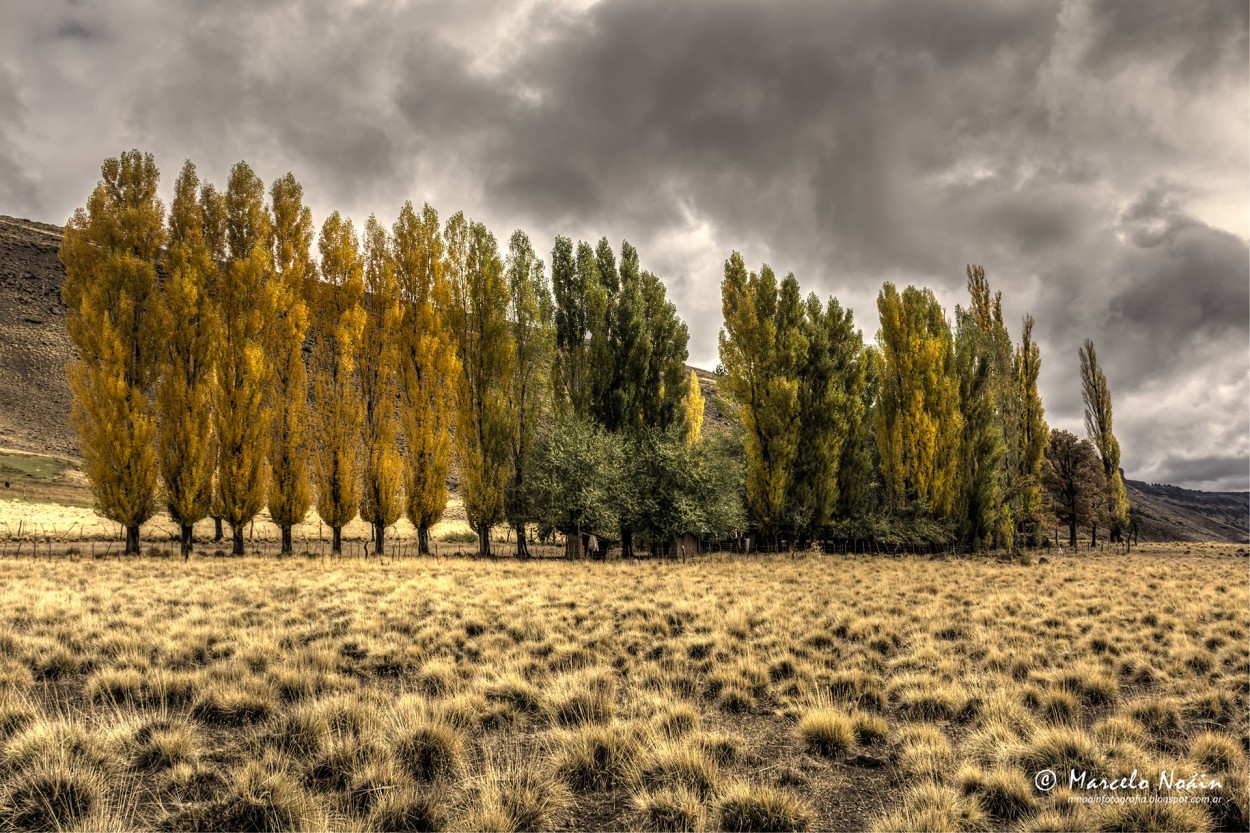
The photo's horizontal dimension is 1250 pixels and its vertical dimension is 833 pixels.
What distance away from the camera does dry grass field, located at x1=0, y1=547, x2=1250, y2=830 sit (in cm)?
438

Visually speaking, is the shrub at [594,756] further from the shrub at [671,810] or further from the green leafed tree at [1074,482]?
the green leafed tree at [1074,482]

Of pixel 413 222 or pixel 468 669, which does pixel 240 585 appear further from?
pixel 413 222

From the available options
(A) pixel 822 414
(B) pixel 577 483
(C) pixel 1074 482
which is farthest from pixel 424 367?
(C) pixel 1074 482

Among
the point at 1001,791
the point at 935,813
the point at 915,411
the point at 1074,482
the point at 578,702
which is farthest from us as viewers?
the point at 1074,482

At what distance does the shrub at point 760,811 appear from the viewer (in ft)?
13.9

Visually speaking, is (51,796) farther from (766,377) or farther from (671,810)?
(766,377)

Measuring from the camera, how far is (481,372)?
27484 mm

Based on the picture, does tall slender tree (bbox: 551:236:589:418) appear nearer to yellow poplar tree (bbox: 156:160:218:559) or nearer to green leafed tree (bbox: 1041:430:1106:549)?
yellow poplar tree (bbox: 156:160:218:559)

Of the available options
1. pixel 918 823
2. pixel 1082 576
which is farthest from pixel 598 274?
pixel 918 823

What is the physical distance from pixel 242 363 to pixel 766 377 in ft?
76.6

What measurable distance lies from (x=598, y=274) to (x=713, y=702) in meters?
23.9

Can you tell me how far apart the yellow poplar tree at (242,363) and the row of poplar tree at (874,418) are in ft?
69.8

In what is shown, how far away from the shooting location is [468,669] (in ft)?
26.9

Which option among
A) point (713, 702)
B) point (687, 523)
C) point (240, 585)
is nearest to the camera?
point (713, 702)
